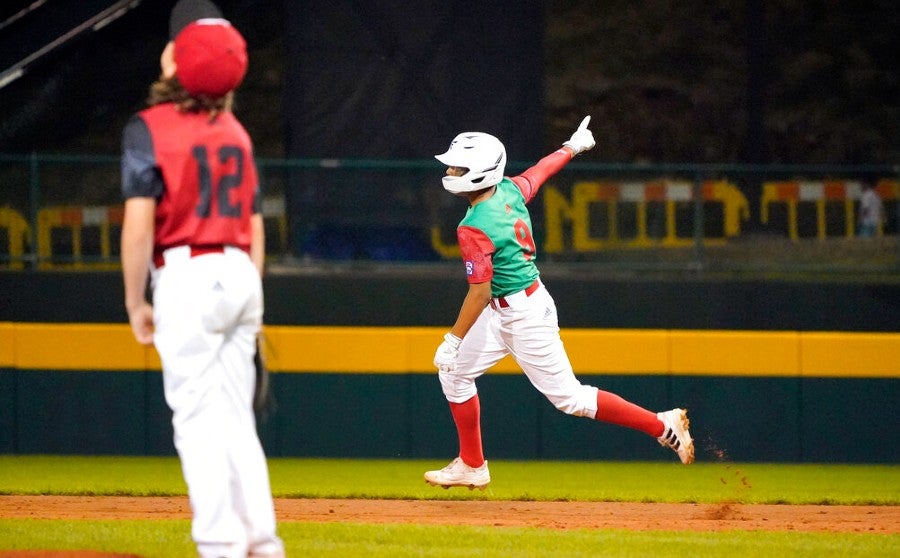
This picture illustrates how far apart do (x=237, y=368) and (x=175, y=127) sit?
874 millimetres

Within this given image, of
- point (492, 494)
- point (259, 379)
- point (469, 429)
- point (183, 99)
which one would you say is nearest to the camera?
point (183, 99)

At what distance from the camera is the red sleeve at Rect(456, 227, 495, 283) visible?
765cm

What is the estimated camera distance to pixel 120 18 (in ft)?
45.0

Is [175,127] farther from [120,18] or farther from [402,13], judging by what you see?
[120,18]

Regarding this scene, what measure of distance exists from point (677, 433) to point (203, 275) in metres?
3.86

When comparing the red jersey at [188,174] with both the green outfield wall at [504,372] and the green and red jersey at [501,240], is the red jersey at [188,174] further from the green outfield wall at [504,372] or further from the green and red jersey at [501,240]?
the green outfield wall at [504,372]

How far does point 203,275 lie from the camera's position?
16.4 ft

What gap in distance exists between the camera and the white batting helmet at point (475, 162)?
25.5 ft

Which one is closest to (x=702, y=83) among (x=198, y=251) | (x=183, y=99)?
(x=183, y=99)

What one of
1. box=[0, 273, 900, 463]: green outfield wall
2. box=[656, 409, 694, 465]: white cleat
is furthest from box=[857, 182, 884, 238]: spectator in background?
box=[656, 409, 694, 465]: white cleat

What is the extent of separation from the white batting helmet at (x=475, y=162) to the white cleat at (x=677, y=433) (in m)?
1.64

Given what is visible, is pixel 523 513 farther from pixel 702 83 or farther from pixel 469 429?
pixel 702 83

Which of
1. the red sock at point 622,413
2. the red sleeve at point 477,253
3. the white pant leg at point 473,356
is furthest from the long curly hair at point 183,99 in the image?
the red sock at point 622,413

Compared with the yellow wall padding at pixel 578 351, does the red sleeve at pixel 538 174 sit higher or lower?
higher
